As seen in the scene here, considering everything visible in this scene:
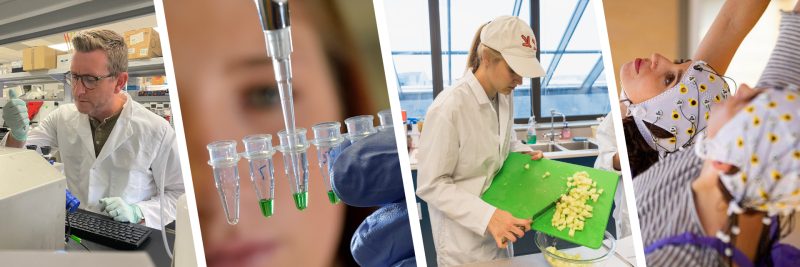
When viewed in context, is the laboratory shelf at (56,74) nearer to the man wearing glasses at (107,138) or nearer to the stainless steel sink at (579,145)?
the man wearing glasses at (107,138)

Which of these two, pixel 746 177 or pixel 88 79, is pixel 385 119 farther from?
pixel 88 79

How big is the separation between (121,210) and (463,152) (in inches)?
62.2

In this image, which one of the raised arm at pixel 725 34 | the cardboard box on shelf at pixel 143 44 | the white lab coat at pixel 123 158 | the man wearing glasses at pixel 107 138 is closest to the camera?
the raised arm at pixel 725 34

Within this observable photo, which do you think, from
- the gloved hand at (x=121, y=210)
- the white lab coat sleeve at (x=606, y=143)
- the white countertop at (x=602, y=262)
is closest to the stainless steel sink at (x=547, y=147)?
the white lab coat sleeve at (x=606, y=143)

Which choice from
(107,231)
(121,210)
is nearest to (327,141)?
(107,231)

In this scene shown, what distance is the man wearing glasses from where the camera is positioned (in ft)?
5.70

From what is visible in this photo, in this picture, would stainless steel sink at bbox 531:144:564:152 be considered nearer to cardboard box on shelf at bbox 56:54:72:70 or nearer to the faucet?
the faucet

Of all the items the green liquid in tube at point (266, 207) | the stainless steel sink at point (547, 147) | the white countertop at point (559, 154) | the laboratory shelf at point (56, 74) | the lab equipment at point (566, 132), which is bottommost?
the green liquid in tube at point (266, 207)

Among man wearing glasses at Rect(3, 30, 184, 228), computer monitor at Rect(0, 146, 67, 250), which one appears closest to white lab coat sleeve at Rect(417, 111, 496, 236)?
computer monitor at Rect(0, 146, 67, 250)

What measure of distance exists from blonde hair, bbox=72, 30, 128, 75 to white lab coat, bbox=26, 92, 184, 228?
223 millimetres

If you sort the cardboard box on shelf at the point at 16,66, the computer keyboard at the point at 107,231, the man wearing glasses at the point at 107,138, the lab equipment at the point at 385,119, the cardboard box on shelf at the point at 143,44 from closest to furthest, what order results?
the lab equipment at the point at 385,119 < the computer keyboard at the point at 107,231 < the cardboard box on shelf at the point at 143,44 < the man wearing glasses at the point at 107,138 < the cardboard box on shelf at the point at 16,66

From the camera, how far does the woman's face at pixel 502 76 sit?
0.90m

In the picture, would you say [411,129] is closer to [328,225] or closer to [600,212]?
[328,225]

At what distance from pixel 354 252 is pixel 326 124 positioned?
0.28m
